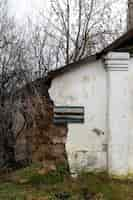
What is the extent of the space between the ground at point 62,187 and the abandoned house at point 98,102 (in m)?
0.32

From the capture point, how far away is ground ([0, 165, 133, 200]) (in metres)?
5.71

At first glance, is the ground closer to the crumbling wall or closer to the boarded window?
the crumbling wall

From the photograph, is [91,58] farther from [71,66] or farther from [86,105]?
[86,105]

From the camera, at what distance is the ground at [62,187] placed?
5707mm

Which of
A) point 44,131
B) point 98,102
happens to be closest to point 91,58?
point 98,102

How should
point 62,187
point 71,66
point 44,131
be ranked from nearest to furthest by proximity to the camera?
point 62,187 → point 71,66 → point 44,131

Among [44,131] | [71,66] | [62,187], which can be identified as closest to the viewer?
[62,187]

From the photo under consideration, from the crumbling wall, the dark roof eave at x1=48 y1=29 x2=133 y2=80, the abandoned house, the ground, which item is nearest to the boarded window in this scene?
the abandoned house

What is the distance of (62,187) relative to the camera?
20.2 feet

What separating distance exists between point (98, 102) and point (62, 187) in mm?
1863

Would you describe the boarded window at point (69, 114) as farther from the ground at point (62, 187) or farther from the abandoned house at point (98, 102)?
the ground at point (62, 187)

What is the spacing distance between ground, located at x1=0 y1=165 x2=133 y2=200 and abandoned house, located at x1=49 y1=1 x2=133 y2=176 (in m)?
0.32

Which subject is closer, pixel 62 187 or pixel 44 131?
pixel 62 187

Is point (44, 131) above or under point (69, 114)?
under
